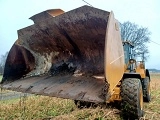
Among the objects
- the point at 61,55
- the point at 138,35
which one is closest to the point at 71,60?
the point at 61,55

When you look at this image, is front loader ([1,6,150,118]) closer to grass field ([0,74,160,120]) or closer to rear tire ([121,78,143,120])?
rear tire ([121,78,143,120])

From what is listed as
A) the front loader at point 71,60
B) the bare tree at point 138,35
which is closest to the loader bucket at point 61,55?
the front loader at point 71,60

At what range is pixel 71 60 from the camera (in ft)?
17.9

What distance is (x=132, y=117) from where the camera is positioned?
481cm

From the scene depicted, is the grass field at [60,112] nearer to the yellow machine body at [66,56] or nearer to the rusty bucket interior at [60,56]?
the yellow machine body at [66,56]

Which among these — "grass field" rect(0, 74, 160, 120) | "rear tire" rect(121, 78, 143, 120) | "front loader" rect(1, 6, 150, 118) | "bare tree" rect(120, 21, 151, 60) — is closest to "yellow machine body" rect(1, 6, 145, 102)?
"front loader" rect(1, 6, 150, 118)

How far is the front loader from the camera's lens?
410 centimetres

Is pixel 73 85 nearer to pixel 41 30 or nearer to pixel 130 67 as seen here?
pixel 41 30

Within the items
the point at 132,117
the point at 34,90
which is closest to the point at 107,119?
the point at 132,117

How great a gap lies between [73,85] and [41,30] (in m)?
1.23

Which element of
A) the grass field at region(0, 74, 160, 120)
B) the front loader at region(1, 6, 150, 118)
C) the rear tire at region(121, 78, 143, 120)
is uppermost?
the front loader at region(1, 6, 150, 118)

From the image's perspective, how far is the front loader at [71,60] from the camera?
410 centimetres

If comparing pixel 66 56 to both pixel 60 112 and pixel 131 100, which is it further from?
pixel 131 100

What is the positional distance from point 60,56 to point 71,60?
0.25 metres
